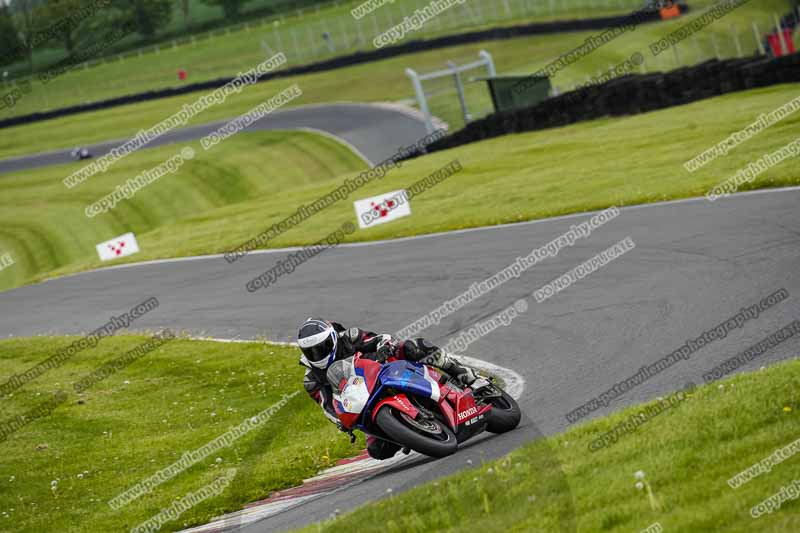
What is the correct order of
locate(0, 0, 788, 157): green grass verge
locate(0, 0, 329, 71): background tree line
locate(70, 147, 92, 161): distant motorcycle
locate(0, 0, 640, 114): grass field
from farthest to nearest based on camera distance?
locate(0, 0, 329, 71): background tree line → locate(0, 0, 640, 114): grass field → locate(70, 147, 92, 161): distant motorcycle → locate(0, 0, 788, 157): green grass verge

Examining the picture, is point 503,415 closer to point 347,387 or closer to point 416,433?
point 416,433

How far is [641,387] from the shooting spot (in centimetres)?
1016

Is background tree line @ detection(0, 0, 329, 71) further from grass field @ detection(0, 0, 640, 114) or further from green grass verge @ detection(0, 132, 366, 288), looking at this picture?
green grass verge @ detection(0, 132, 366, 288)

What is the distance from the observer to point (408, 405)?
9.26m

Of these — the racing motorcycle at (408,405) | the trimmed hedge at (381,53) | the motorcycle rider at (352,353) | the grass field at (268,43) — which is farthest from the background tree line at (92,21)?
the racing motorcycle at (408,405)

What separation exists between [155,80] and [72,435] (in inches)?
2792

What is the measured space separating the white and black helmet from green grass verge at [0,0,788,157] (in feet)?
131

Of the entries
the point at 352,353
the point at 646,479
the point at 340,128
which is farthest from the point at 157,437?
the point at 340,128

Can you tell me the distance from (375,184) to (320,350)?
2769 centimetres

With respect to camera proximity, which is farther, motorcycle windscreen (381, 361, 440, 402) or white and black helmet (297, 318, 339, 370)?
white and black helmet (297, 318, 339, 370)

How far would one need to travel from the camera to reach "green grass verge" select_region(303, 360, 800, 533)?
19.5 feet

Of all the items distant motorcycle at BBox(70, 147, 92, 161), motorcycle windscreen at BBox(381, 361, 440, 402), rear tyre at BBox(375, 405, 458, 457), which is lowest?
distant motorcycle at BBox(70, 147, 92, 161)

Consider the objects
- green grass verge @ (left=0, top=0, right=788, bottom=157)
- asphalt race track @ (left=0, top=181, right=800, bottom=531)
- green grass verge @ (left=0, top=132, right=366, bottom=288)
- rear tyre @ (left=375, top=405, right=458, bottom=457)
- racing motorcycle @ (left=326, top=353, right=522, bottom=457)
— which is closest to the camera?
rear tyre @ (left=375, top=405, right=458, bottom=457)

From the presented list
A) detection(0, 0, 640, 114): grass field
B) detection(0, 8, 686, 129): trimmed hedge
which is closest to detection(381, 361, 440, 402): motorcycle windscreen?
detection(0, 8, 686, 129): trimmed hedge
